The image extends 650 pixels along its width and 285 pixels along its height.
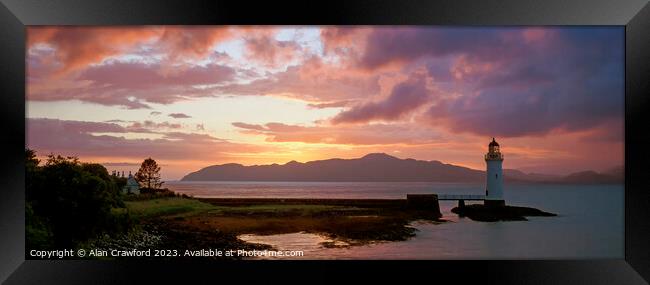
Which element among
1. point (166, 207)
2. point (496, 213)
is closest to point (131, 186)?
point (166, 207)

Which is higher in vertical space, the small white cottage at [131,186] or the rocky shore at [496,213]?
the small white cottage at [131,186]

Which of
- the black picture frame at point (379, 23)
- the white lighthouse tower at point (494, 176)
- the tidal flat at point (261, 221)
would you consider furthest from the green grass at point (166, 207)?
the white lighthouse tower at point (494, 176)

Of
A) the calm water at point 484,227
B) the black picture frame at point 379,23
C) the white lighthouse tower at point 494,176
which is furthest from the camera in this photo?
the white lighthouse tower at point 494,176

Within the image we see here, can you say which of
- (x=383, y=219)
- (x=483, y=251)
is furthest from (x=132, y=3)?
(x=483, y=251)

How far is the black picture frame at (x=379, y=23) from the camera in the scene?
5902mm

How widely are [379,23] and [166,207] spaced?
3.06 metres

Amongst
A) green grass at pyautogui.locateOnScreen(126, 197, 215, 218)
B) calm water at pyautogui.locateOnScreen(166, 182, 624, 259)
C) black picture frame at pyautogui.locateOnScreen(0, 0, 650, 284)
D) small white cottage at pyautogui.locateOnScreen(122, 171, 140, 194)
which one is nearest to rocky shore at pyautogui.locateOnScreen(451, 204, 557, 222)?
calm water at pyautogui.locateOnScreen(166, 182, 624, 259)

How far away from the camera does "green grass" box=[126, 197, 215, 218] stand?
21.5ft

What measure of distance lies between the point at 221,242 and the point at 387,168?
1.99 metres

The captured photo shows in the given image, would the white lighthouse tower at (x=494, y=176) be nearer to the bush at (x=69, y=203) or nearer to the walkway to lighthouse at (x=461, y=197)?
the walkway to lighthouse at (x=461, y=197)

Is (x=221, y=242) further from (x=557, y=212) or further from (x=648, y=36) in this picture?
(x=648, y=36)

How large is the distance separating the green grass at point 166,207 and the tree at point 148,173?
220 mm

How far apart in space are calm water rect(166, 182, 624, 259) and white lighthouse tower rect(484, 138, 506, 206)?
0.09 m

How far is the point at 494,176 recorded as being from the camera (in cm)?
646
